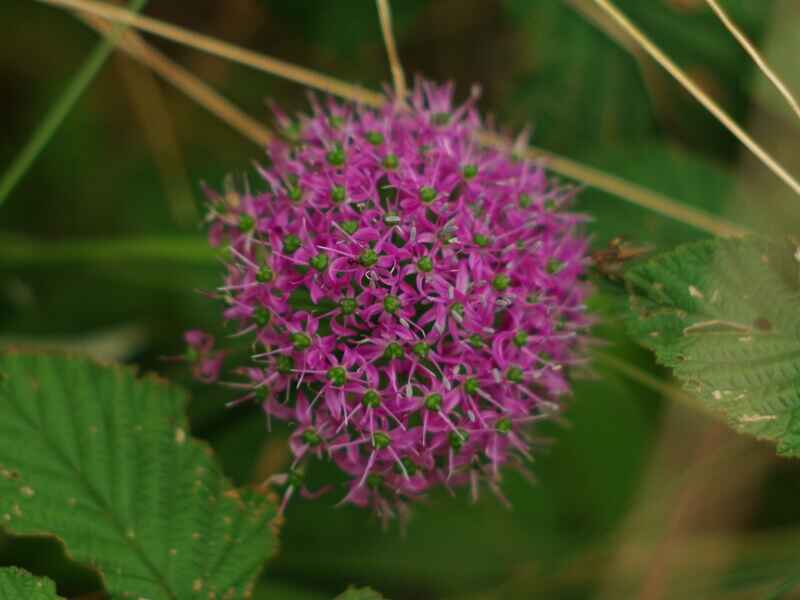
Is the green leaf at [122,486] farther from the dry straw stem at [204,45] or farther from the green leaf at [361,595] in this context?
the dry straw stem at [204,45]

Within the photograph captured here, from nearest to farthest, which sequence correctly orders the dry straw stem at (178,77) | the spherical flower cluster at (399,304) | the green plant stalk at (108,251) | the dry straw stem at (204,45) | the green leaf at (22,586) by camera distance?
the green leaf at (22,586)
the spherical flower cluster at (399,304)
the dry straw stem at (204,45)
the green plant stalk at (108,251)
the dry straw stem at (178,77)

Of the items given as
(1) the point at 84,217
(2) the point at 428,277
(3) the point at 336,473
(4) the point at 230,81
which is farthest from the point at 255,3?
(2) the point at 428,277

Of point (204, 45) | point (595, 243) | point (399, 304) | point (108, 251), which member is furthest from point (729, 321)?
point (108, 251)

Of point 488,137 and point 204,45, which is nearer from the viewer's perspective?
point 204,45

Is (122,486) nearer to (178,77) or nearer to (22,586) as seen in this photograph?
(22,586)

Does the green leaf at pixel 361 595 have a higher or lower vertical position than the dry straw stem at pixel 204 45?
lower

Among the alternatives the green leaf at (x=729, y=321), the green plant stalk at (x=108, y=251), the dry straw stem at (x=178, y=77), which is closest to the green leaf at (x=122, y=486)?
the green plant stalk at (x=108, y=251)

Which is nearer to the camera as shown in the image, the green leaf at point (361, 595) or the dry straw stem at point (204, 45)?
the green leaf at point (361, 595)
